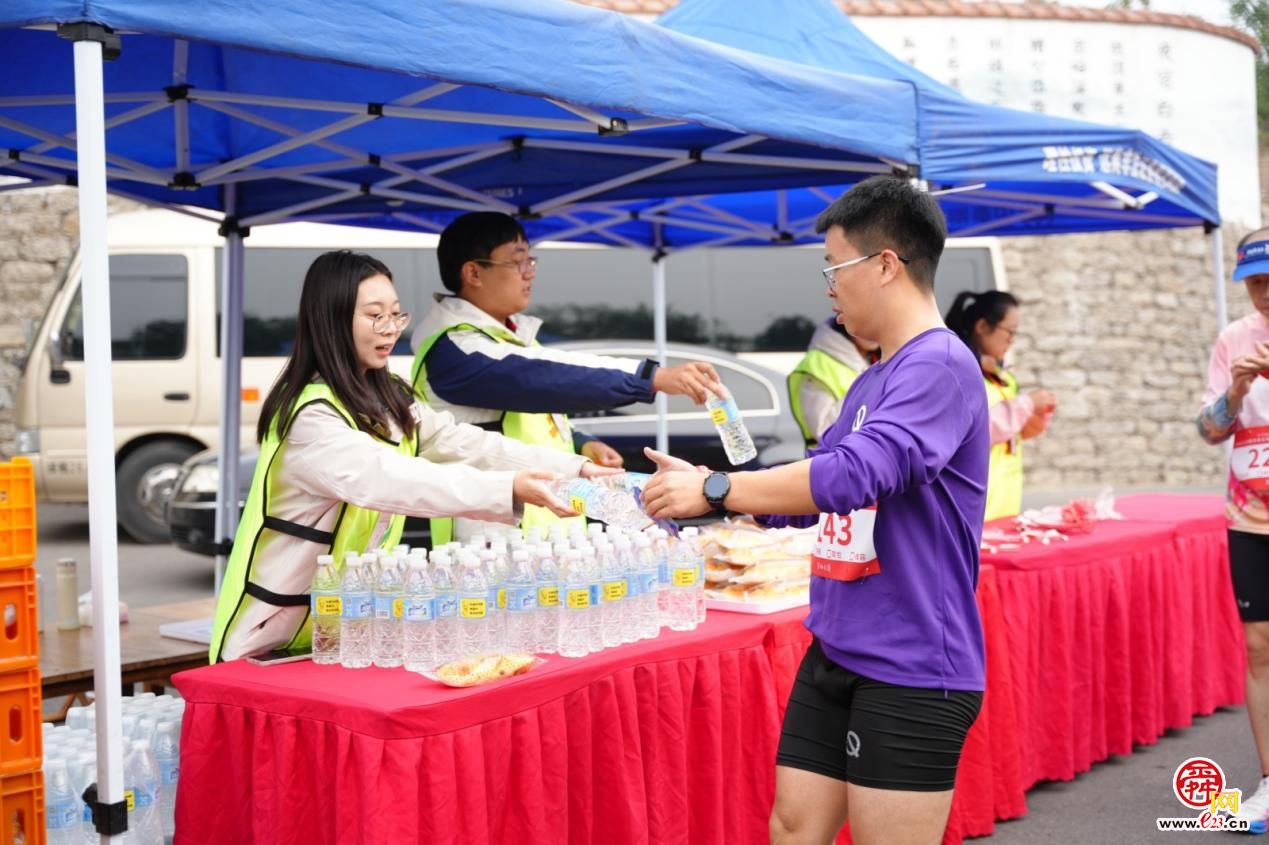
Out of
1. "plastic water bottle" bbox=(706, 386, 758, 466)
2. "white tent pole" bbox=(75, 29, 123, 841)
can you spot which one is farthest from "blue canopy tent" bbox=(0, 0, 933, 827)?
"plastic water bottle" bbox=(706, 386, 758, 466)

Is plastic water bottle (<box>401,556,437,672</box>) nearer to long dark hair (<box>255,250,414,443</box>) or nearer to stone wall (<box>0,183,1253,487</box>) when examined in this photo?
long dark hair (<box>255,250,414,443</box>)

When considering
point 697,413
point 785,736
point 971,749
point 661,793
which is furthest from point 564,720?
point 697,413

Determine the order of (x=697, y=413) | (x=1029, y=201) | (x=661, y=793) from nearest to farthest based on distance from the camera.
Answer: (x=661, y=793) → (x=1029, y=201) → (x=697, y=413)

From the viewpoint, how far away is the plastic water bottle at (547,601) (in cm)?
293

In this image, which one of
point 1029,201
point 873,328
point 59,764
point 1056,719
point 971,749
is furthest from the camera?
point 1029,201

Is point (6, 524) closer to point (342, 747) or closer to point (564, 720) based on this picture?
point (342, 747)

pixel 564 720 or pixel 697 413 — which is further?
pixel 697 413

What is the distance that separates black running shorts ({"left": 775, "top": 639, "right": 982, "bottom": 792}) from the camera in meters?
2.21

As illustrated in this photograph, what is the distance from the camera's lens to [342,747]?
2488 mm

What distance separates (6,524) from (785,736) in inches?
63.1

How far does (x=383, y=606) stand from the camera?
277cm

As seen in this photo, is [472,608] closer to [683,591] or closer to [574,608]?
[574,608]

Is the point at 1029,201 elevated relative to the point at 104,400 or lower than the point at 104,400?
elevated
